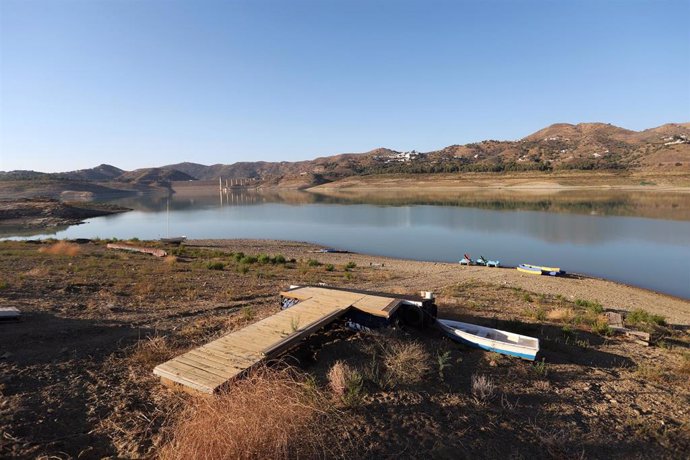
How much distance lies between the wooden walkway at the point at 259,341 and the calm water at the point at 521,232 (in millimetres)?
13444

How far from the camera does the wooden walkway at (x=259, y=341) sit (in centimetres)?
527

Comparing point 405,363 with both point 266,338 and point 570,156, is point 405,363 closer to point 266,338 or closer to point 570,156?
point 266,338

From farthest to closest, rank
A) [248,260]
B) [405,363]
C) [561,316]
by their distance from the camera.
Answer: [248,260]
[561,316]
[405,363]

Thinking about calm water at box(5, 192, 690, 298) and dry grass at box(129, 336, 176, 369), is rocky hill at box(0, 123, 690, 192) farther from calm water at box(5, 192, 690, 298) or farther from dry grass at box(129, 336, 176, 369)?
dry grass at box(129, 336, 176, 369)

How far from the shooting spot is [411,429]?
4844 millimetres

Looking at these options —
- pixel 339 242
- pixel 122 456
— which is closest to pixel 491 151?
pixel 339 242

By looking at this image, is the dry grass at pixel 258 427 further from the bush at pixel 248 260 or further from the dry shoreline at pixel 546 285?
the bush at pixel 248 260

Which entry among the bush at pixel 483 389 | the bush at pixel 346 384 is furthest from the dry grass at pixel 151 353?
the bush at pixel 483 389

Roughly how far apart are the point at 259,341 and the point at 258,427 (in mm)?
2717

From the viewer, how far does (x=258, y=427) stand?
374cm

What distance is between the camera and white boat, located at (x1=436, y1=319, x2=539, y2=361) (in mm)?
7502

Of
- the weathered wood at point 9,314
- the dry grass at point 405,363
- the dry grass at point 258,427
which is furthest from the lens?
the weathered wood at point 9,314

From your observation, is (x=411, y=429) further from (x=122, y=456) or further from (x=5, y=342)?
(x=5, y=342)

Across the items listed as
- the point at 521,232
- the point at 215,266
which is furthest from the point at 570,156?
the point at 215,266
